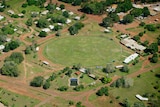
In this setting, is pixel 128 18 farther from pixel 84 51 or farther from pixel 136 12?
pixel 84 51

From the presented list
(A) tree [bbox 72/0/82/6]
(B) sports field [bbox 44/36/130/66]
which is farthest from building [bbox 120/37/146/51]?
(A) tree [bbox 72/0/82/6]

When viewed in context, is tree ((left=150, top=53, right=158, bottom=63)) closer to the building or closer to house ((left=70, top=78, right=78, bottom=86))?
the building

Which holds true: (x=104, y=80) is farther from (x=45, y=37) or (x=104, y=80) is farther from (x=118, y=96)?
(x=45, y=37)

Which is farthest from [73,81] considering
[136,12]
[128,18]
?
[136,12]

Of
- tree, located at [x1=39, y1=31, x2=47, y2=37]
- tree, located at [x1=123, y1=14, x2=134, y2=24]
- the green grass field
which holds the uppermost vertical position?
tree, located at [x1=123, y1=14, x2=134, y2=24]

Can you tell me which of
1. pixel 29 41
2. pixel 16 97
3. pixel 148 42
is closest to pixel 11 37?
pixel 29 41

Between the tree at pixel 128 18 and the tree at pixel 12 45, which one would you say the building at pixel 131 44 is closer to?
the tree at pixel 128 18
